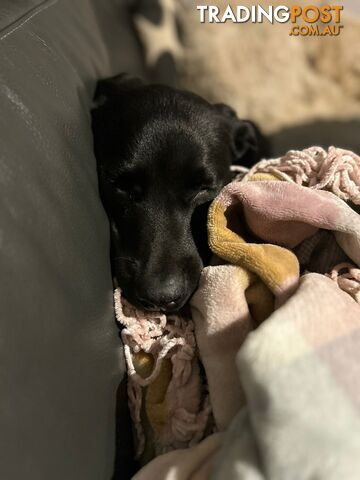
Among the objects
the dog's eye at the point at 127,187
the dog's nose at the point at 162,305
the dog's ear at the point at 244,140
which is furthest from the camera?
the dog's ear at the point at 244,140

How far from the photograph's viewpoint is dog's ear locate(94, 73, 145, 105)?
998 millimetres

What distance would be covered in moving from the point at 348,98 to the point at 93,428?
36.7 inches

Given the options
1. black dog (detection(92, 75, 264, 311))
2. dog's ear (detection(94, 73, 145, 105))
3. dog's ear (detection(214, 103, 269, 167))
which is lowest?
dog's ear (detection(214, 103, 269, 167))

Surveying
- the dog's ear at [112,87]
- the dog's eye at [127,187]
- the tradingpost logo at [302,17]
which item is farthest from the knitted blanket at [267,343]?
the tradingpost logo at [302,17]

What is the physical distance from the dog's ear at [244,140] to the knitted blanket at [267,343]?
11.5 inches

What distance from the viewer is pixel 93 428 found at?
689mm

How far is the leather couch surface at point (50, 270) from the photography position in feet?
1.85

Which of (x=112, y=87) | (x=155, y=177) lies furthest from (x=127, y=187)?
(x=112, y=87)

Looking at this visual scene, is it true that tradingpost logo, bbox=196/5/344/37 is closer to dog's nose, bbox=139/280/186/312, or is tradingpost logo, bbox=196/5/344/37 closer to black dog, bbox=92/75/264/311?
black dog, bbox=92/75/264/311

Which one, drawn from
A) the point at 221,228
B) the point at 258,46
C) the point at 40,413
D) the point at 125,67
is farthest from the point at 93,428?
the point at 258,46

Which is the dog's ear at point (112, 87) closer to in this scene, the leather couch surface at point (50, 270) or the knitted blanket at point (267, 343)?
the leather couch surface at point (50, 270)

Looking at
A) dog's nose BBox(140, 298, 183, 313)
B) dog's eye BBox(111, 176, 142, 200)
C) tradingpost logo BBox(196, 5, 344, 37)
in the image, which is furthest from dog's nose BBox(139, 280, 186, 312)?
tradingpost logo BBox(196, 5, 344, 37)

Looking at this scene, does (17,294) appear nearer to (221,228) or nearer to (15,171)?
(15,171)

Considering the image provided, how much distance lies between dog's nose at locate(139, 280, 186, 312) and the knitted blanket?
0.02 meters
